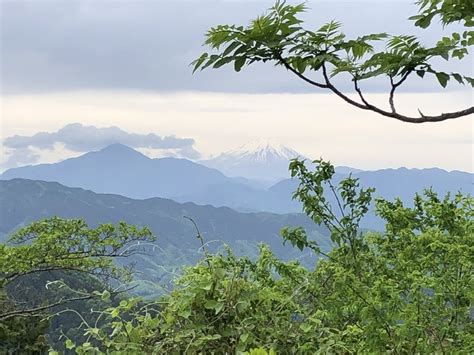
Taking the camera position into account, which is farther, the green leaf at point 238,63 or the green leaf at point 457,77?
the green leaf at point 457,77

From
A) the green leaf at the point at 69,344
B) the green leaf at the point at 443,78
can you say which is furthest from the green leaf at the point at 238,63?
the green leaf at the point at 69,344

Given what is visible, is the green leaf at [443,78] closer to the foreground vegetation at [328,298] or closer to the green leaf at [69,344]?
the foreground vegetation at [328,298]

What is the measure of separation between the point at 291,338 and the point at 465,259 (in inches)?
39.3

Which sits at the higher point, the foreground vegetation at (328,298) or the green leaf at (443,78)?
the green leaf at (443,78)

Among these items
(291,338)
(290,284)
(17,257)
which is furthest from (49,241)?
(291,338)

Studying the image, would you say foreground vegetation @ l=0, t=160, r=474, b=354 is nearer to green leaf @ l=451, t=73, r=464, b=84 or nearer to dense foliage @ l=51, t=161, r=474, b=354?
dense foliage @ l=51, t=161, r=474, b=354

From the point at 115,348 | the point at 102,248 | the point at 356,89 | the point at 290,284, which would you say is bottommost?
the point at 102,248

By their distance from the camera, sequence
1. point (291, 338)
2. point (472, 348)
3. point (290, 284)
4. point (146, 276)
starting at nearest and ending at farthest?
point (291, 338) < point (472, 348) < point (146, 276) < point (290, 284)

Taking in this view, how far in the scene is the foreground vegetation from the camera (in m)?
1.70

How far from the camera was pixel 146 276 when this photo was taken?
7.19 ft

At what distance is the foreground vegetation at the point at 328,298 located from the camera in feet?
5.58

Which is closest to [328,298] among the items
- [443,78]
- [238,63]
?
[443,78]

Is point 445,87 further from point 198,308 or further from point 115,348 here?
point 115,348

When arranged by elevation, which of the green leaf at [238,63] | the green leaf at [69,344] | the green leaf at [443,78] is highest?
the green leaf at [238,63]
